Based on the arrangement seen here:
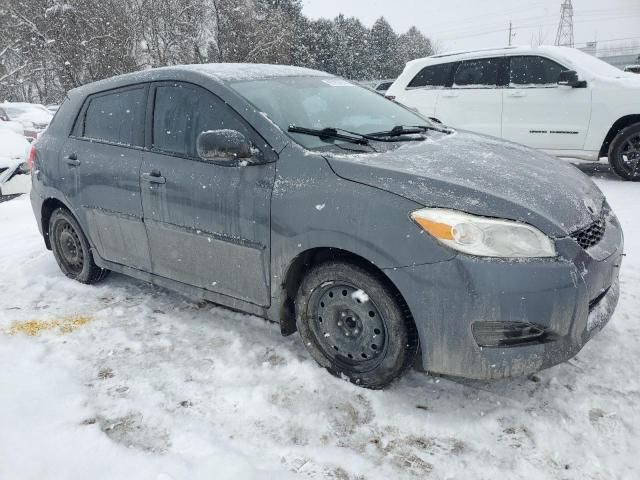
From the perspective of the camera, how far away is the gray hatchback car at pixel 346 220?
2348mm

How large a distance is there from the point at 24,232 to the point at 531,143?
651 cm

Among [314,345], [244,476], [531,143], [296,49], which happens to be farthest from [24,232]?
[296,49]

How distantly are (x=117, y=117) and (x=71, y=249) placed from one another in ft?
4.30

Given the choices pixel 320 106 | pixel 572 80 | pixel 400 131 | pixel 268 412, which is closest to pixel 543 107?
pixel 572 80

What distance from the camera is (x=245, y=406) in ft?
8.81

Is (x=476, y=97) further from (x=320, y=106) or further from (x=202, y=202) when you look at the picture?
(x=202, y=202)

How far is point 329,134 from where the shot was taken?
9.99ft

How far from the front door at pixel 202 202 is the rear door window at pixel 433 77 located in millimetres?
5610

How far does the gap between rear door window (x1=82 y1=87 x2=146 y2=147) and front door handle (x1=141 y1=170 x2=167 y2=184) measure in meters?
0.26

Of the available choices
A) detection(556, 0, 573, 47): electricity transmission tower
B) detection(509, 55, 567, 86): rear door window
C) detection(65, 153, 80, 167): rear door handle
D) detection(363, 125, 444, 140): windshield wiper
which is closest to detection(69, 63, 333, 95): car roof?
detection(65, 153, 80, 167): rear door handle

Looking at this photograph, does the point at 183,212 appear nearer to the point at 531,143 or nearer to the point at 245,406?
the point at 245,406

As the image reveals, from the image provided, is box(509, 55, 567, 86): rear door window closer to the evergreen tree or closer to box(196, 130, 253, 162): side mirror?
box(196, 130, 253, 162): side mirror

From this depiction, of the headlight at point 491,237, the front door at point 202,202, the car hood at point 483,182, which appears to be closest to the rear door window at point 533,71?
the car hood at point 483,182

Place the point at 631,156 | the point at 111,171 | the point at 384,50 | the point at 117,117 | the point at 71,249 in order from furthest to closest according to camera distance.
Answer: the point at 384,50 → the point at 631,156 → the point at 71,249 → the point at 117,117 → the point at 111,171
